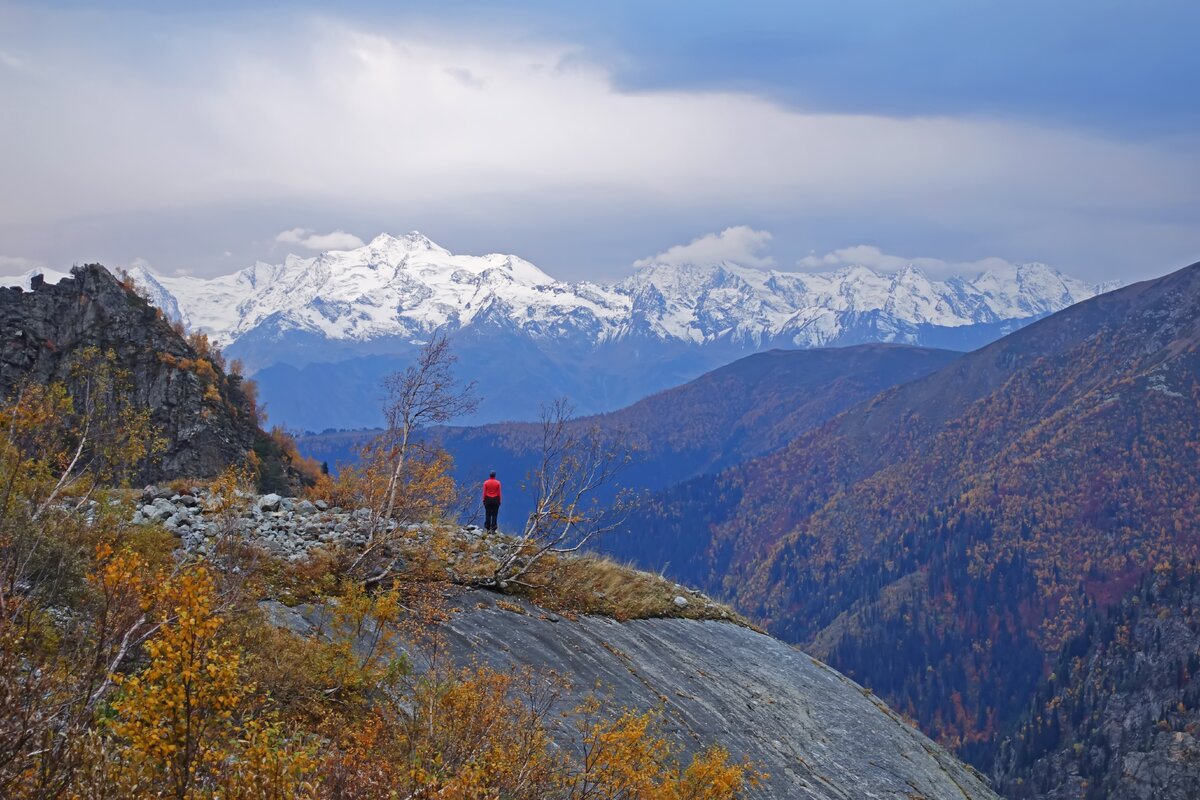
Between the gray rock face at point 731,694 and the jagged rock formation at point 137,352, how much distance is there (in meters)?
44.2

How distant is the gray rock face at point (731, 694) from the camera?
14234 millimetres

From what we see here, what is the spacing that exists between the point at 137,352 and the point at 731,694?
57033 millimetres

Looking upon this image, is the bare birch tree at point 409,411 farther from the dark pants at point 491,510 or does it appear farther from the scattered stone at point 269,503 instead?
the dark pants at point 491,510

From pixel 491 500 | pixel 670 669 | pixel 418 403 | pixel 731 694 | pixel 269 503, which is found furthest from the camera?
pixel 491 500

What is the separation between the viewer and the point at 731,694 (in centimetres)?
1722

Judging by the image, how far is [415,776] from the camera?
7102 millimetres

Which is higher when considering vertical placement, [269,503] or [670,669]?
[269,503]

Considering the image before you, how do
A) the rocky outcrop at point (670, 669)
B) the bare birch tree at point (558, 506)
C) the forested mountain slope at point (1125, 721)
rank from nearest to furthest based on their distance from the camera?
the rocky outcrop at point (670, 669)
the bare birch tree at point (558, 506)
the forested mountain slope at point (1125, 721)

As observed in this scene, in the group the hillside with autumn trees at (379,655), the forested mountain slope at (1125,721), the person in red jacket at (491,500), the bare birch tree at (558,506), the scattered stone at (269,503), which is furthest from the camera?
the forested mountain slope at (1125,721)

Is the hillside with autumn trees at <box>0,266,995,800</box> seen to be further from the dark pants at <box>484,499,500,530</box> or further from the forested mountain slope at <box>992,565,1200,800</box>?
the forested mountain slope at <box>992,565,1200,800</box>

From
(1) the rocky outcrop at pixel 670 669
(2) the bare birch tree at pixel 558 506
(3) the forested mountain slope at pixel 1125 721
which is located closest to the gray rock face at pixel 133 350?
(2) the bare birch tree at pixel 558 506

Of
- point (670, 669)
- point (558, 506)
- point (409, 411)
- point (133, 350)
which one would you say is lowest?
point (670, 669)

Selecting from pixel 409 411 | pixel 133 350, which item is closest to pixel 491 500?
pixel 409 411

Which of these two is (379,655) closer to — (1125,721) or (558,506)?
(558,506)
